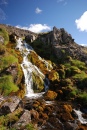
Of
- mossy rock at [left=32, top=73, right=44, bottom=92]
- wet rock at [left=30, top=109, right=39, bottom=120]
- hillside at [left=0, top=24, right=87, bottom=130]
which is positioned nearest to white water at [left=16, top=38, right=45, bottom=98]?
hillside at [left=0, top=24, right=87, bottom=130]

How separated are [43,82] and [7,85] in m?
11.7

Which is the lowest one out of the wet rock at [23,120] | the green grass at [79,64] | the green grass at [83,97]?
the wet rock at [23,120]

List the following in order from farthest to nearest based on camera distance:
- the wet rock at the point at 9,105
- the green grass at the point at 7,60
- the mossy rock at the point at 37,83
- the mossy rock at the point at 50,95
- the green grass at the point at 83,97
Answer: the green grass at the point at 7,60 < the mossy rock at the point at 37,83 < the mossy rock at the point at 50,95 < the green grass at the point at 83,97 < the wet rock at the point at 9,105

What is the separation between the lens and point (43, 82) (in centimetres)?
5566

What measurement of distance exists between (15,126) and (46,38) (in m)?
57.9

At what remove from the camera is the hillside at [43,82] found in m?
34.9

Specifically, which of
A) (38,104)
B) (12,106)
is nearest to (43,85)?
(38,104)

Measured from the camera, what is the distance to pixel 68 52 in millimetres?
75000

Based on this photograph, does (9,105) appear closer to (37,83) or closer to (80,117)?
(80,117)

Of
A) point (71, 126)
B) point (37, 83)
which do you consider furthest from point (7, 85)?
point (71, 126)

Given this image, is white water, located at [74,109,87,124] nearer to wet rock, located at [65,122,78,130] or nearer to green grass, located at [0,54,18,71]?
wet rock, located at [65,122,78,130]

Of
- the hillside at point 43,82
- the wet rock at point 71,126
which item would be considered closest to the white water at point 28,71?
the hillside at point 43,82

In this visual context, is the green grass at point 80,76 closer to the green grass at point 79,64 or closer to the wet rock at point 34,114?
the green grass at point 79,64

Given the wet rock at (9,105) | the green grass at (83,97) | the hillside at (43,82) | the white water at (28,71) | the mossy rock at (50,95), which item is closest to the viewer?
the hillside at (43,82)
